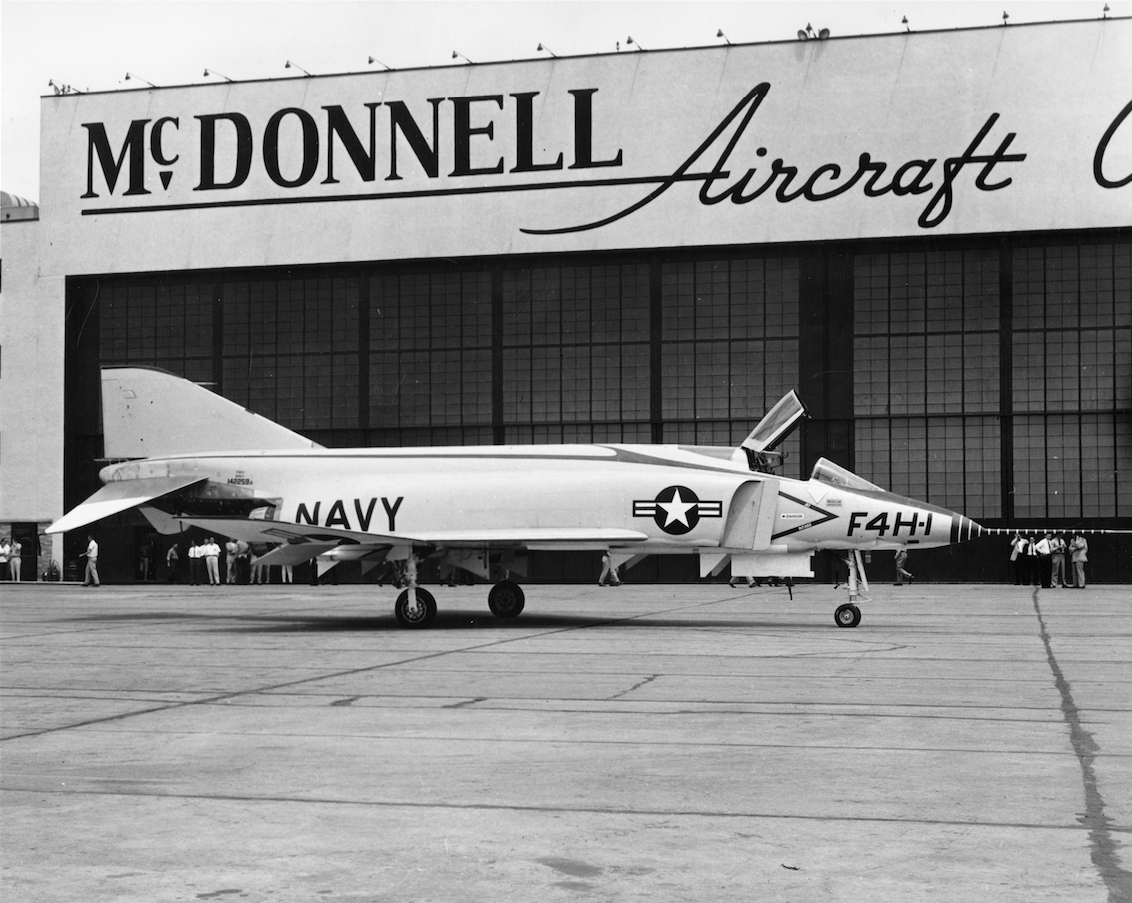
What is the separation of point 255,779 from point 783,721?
453 cm

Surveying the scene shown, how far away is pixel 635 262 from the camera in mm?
45250

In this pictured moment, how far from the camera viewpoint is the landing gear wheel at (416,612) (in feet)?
70.9

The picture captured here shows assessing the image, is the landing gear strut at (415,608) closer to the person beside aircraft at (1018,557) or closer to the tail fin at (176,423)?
the tail fin at (176,423)

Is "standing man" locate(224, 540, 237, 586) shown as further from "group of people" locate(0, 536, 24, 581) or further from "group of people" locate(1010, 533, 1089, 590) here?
"group of people" locate(1010, 533, 1089, 590)

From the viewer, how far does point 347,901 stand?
18.2 feet

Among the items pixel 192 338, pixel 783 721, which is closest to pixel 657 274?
pixel 192 338

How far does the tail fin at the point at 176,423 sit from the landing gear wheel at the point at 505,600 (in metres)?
4.37

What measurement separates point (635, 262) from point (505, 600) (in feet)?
78.2

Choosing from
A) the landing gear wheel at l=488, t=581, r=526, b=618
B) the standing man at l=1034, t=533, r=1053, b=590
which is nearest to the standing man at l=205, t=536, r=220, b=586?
the landing gear wheel at l=488, t=581, r=526, b=618

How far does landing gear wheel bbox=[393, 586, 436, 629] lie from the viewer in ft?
70.9

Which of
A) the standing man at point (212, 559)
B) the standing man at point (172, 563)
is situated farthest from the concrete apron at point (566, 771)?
the standing man at point (172, 563)

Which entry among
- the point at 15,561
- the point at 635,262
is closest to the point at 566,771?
the point at 635,262

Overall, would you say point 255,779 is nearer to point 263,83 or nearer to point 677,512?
point 677,512

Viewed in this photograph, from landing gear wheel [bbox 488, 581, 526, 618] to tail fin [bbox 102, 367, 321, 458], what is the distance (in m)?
4.37
